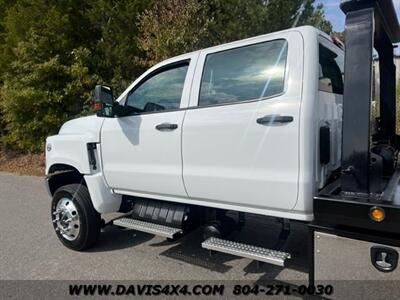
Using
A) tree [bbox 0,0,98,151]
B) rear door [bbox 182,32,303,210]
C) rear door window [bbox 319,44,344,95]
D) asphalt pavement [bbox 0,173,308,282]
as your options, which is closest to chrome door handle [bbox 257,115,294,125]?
rear door [bbox 182,32,303,210]

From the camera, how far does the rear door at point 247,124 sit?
2.84 m

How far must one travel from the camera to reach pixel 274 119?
9.43ft

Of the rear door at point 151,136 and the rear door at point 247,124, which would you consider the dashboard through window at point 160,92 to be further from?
the rear door at point 247,124

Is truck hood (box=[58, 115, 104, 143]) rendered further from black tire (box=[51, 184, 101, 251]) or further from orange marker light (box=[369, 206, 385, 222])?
orange marker light (box=[369, 206, 385, 222])

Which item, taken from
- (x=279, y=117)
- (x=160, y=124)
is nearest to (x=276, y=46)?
(x=279, y=117)

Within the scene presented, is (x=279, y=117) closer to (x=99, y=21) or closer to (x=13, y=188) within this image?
(x=13, y=188)

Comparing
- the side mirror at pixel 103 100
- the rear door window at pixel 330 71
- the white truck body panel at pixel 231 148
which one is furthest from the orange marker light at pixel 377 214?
the side mirror at pixel 103 100

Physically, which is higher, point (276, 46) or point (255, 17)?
point (255, 17)

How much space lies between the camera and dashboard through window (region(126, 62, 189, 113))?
369 centimetres

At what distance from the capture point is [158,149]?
362cm

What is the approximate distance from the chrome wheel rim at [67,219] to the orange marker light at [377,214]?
127 inches

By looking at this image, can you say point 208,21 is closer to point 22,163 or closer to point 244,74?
point 244,74

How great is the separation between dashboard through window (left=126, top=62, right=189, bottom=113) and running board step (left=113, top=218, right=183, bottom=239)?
1.20 meters

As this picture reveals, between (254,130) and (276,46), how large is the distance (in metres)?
0.74
